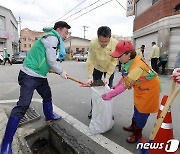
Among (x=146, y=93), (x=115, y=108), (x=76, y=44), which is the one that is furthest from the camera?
(x=76, y=44)

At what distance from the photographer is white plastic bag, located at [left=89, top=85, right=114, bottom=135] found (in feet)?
8.95

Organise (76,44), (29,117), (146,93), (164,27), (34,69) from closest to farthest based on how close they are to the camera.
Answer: (146,93) < (34,69) < (29,117) < (164,27) < (76,44)

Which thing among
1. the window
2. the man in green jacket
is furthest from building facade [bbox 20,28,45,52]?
the man in green jacket

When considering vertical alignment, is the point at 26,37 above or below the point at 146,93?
above

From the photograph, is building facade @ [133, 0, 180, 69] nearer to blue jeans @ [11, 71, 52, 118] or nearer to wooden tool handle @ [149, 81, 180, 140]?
wooden tool handle @ [149, 81, 180, 140]

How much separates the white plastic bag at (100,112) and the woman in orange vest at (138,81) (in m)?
0.33

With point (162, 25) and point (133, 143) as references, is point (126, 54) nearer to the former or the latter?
point (133, 143)

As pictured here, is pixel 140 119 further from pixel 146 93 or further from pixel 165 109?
pixel 165 109

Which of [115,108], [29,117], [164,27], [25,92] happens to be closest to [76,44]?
[164,27]

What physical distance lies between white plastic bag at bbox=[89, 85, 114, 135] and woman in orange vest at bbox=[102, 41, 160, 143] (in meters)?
0.33

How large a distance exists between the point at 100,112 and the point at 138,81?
0.75 metres

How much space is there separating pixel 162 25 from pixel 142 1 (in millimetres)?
5153

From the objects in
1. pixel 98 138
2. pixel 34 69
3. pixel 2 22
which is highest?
pixel 2 22

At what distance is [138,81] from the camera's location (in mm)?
2404
